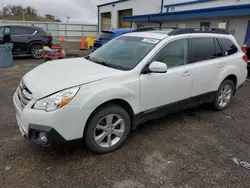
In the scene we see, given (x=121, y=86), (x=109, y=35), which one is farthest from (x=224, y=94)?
(x=109, y=35)

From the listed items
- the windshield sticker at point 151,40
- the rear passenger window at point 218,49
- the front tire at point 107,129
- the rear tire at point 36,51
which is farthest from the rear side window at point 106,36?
the front tire at point 107,129

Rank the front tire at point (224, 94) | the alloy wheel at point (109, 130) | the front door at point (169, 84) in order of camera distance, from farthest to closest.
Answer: the front tire at point (224, 94) → the front door at point (169, 84) → the alloy wheel at point (109, 130)

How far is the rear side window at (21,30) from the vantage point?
10.4 m

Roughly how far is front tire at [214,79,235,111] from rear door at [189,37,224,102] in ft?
1.09

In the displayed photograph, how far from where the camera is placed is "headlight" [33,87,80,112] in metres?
2.26

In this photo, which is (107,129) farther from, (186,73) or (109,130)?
(186,73)

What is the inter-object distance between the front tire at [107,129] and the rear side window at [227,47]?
2.72 meters

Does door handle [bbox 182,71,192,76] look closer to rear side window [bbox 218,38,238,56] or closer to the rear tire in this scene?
rear side window [bbox 218,38,238,56]

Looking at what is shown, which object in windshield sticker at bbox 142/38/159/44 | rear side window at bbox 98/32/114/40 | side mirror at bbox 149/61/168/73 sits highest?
rear side window at bbox 98/32/114/40

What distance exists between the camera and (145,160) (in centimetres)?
274

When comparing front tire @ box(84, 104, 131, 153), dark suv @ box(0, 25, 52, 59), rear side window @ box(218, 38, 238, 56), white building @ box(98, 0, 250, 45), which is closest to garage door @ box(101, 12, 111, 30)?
white building @ box(98, 0, 250, 45)

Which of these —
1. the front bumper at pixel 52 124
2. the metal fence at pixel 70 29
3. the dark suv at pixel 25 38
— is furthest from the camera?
the metal fence at pixel 70 29

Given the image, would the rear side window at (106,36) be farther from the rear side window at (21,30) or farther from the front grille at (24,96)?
the front grille at (24,96)

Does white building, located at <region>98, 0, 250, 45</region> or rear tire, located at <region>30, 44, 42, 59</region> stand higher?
white building, located at <region>98, 0, 250, 45</region>
